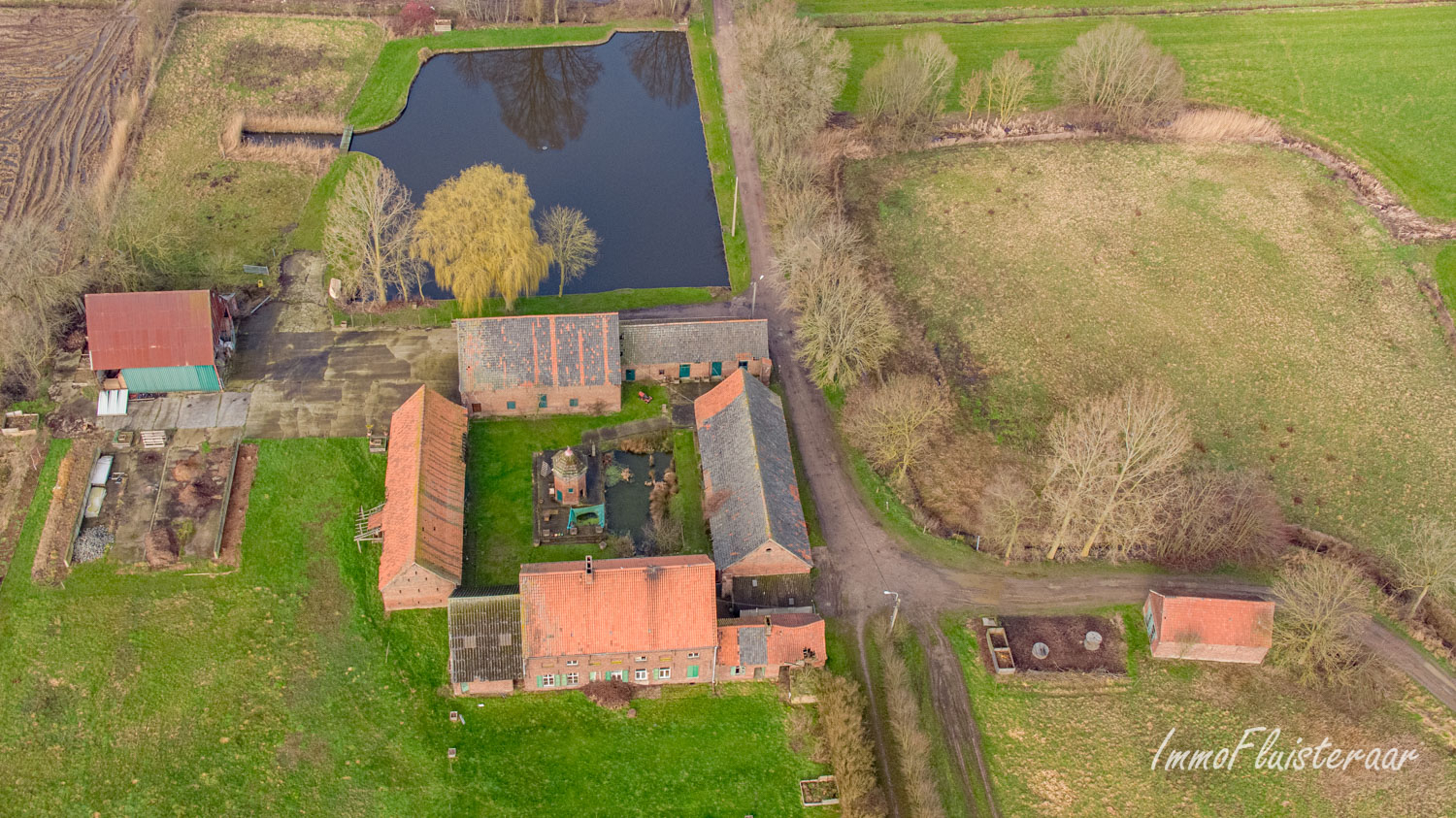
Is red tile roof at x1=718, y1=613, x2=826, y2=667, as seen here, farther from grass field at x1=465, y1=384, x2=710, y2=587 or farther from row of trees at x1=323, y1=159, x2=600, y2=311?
row of trees at x1=323, y1=159, x2=600, y2=311

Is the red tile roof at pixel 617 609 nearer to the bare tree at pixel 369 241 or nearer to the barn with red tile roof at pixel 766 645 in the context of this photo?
the barn with red tile roof at pixel 766 645

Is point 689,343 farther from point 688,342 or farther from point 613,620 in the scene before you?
point 613,620

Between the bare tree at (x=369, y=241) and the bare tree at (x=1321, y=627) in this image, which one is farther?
the bare tree at (x=369, y=241)

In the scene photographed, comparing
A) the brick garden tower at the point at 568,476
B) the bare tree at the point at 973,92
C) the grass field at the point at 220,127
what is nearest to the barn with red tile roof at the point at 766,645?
the brick garden tower at the point at 568,476

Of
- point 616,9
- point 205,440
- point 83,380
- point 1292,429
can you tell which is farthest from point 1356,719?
point 616,9

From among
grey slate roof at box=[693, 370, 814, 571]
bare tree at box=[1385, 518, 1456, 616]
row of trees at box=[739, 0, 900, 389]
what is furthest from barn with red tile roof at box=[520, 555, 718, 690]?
bare tree at box=[1385, 518, 1456, 616]

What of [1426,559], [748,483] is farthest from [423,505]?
[1426,559]

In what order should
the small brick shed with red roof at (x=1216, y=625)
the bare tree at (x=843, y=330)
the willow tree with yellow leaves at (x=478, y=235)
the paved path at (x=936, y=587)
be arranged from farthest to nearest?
the willow tree with yellow leaves at (x=478, y=235), the bare tree at (x=843, y=330), the small brick shed with red roof at (x=1216, y=625), the paved path at (x=936, y=587)

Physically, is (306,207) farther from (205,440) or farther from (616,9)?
(616,9)
